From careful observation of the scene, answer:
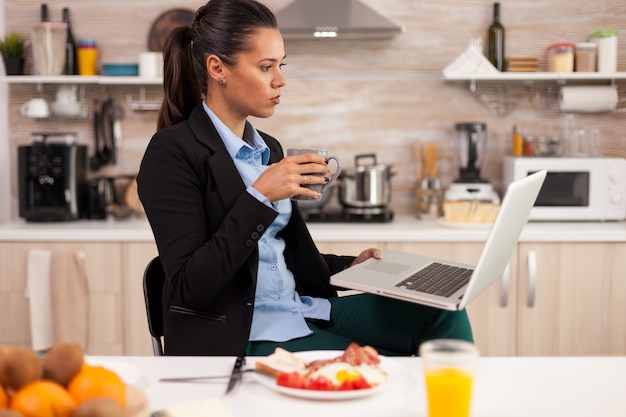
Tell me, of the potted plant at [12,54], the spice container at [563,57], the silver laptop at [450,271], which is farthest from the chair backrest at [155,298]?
the spice container at [563,57]

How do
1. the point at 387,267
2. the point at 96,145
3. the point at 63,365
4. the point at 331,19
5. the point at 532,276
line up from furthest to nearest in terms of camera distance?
the point at 96,145 < the point at 331,19 < the point at 532,276 < the point at 387,267 < the point at 63,365

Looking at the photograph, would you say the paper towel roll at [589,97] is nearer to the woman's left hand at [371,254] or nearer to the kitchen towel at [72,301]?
the woman's left hand at [371,254]

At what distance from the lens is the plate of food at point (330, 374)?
118 centimetres

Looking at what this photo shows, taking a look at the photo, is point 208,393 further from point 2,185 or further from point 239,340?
point 2,185

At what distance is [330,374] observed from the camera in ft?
3.99

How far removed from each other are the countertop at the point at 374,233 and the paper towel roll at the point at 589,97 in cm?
58

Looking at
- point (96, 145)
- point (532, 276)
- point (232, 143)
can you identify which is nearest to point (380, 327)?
point (232, 143)

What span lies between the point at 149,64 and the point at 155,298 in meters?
2.04

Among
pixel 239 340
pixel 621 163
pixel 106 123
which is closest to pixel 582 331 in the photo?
pixel 621 163

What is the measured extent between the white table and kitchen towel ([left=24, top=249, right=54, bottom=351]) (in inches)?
84.2

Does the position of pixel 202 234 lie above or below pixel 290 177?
below

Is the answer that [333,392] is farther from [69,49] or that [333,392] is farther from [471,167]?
[69,49]

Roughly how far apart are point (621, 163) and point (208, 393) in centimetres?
279

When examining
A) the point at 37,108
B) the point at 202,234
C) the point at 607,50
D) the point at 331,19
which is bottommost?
the point at 202,234
